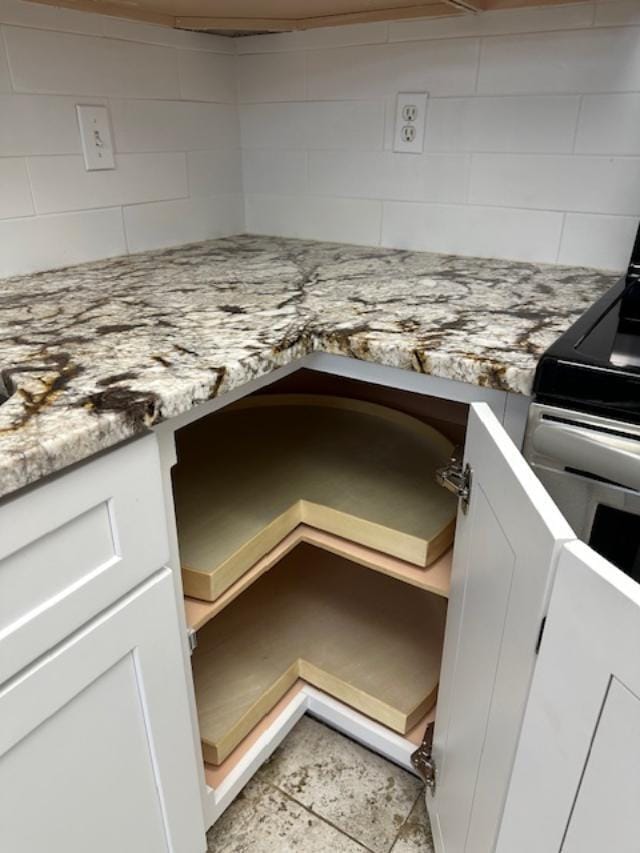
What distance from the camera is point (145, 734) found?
711 millimetres

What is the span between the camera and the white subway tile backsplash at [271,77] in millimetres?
1325

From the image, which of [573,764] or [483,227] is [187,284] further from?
[573,764]

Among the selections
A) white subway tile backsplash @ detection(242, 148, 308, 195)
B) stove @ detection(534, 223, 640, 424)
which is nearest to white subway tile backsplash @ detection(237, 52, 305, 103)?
white subway tile backsplash @ detection(242, 148, 308, 195)

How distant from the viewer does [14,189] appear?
105cm

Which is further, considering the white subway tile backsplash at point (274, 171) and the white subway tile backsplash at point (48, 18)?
the white subway tile backsplash at point (274, 171)

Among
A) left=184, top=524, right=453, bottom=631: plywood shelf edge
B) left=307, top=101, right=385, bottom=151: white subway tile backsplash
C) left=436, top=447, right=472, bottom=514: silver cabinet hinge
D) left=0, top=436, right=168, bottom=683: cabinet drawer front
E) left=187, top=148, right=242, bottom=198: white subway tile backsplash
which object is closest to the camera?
left=0, top=436, right=168, bottom=683: cabinet drawer front

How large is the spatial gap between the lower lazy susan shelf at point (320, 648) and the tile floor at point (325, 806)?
0.14 m

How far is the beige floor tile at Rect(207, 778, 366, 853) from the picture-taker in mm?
1005

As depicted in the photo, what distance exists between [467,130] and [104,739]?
46.7 inches

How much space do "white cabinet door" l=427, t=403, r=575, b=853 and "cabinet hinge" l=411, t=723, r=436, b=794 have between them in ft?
0.24

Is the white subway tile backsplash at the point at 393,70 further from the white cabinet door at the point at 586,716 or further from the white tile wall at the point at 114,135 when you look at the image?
the white cabinet door at the point at 586,716

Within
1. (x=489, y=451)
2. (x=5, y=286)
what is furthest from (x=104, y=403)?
(x=5, y=286)

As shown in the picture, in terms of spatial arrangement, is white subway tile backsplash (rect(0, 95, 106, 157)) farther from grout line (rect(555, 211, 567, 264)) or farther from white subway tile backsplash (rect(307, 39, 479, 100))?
grout line (rect(555, 211, 567, 264))

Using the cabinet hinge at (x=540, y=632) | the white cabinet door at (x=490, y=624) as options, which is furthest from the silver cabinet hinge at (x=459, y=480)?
the cabinet hinge at (x=540, y=632)
